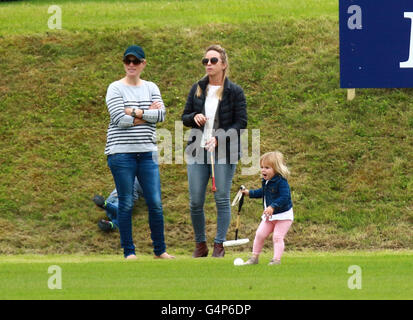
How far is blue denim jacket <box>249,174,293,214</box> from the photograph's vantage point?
30.5 feet

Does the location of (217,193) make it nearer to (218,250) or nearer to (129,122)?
(218,250)

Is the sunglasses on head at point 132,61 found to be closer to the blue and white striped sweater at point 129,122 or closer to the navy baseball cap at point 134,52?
the navy baseball cap at point 134,52

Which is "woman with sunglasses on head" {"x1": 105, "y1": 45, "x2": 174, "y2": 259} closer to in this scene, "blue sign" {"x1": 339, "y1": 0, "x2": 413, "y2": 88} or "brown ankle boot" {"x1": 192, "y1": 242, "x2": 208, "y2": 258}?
"brown ankle boot" {"x1": 192, "y1": 242, "x2": 208, "y2": 258}

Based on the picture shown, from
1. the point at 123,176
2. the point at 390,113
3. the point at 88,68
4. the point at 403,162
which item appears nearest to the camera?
the point at 123,176

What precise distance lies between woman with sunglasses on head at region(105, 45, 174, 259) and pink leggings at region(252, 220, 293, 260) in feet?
5.08

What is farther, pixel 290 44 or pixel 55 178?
pixel 290 44

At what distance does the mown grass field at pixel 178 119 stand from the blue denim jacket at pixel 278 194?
147 inches

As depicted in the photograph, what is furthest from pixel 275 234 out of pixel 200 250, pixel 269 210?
pixel 200 250

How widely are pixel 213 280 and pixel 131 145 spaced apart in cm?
268

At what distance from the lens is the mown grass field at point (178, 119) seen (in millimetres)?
13492

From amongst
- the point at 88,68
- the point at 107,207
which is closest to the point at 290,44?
the point at 88,68

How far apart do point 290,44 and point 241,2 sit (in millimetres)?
3392

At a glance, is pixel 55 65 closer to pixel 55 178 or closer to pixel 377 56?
pixel 55 178

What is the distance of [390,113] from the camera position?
15609 mm
